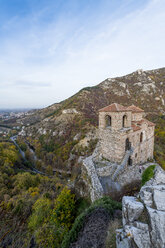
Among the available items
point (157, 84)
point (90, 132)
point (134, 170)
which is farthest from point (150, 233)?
point (157, 84)

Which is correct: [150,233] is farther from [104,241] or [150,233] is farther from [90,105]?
[90,105]

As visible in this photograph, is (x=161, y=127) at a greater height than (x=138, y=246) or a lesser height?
lesser

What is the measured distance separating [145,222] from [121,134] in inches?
306

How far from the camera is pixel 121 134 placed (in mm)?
10531

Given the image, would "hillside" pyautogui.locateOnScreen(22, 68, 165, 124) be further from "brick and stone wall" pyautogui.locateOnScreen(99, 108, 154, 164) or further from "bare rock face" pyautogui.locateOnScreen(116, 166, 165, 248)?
"bare rock face" pyautogui.locateOnScreen(116, 166, 165, 248)

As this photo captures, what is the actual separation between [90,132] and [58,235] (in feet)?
108

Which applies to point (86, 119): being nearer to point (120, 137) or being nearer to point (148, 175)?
point (120, 137)

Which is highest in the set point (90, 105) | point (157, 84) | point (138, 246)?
point (157, 84)

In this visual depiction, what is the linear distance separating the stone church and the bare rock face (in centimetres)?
725

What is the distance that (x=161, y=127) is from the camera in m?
34.3

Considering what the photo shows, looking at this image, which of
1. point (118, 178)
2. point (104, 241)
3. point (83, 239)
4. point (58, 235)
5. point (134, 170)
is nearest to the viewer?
point (104, 241)

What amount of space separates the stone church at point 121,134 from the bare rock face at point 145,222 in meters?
7.25

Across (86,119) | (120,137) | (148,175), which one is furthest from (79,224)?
(86,119)

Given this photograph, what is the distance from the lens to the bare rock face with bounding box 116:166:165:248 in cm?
284
